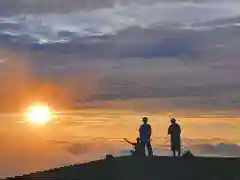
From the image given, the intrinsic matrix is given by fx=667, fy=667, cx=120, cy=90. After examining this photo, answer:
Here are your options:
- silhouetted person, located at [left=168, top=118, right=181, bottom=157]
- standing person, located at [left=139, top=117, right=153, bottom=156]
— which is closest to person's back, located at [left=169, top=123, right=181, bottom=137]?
silhouetted person, located at [left=168, top=118, right=181, bottom=157]

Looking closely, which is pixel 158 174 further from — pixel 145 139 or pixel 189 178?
pixel 145 139

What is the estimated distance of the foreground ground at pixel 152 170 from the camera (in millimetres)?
32438

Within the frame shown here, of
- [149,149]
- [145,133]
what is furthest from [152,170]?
[149,149]

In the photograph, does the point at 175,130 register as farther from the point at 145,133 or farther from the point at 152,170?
the point at 152,170

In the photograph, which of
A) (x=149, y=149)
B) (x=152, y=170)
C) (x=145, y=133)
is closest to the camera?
(x=152, y=170)

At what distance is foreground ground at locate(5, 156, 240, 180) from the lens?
32.4m

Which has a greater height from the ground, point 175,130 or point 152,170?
point 175,130

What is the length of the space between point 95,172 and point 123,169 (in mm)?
1694

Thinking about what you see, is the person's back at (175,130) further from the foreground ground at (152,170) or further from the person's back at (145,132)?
the foreground ground at (152,170)

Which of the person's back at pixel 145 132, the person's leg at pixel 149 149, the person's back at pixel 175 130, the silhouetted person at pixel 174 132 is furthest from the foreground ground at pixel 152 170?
the person's back at pixel 175 130

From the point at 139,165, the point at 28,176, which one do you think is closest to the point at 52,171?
the point at 28,176

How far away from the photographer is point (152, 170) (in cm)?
3497

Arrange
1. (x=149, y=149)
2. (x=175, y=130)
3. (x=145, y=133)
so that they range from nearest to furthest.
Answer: (x=175, y=130)
(x=145, y=133)
(x=149, y=149)

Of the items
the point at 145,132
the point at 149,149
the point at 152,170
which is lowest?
the point at 152,170
